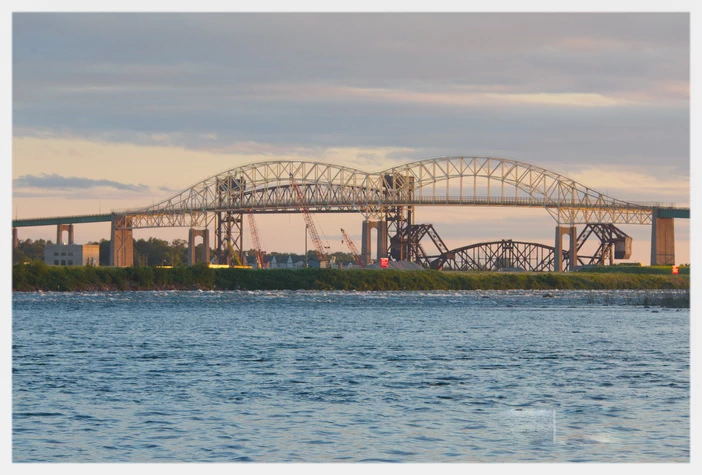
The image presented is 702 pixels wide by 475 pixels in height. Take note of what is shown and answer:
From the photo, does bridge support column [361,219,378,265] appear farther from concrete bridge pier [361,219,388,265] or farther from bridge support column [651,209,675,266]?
bridge support column [651,209,675,266]

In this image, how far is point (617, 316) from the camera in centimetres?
7331

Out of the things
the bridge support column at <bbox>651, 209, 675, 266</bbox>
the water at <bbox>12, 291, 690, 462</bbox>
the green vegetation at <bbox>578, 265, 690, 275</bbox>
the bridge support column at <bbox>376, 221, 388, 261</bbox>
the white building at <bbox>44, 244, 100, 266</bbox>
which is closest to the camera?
the water at <bbox>12, 291, 690, 462</bbox>

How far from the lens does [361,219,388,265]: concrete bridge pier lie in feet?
603

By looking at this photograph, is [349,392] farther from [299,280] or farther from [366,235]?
[366,235]

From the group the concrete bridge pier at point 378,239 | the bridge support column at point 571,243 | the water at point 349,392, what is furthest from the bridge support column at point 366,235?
the water at point 349,392

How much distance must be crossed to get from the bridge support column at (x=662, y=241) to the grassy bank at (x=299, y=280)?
2204 cm

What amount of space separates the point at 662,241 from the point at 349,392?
531 ft

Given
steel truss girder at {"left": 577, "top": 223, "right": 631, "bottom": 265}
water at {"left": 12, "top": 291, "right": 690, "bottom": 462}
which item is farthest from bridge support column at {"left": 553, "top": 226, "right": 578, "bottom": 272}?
water at {"left": 12, "top": 291, "right": 690, "bottom": 462}

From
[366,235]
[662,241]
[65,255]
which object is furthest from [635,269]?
[65,255]

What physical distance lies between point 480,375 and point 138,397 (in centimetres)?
1165

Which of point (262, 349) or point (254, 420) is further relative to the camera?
point (262, 349)

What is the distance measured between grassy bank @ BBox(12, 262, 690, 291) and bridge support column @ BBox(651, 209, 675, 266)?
72.3ft
